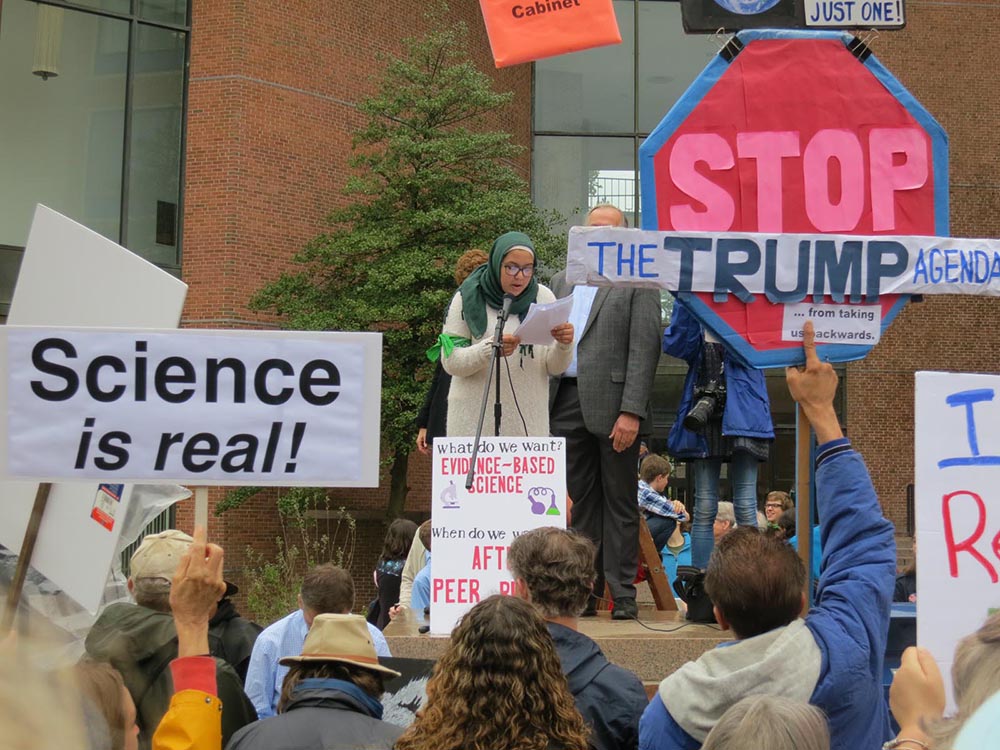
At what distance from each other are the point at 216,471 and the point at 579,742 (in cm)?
161

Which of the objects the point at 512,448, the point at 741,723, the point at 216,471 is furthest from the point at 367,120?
the point at 741,723

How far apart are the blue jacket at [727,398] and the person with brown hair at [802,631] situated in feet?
9.91

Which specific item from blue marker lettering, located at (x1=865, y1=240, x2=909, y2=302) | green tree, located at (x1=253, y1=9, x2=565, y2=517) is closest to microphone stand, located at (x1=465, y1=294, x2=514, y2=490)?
blue marker lettering, located at (x1=865, y1=240, x2=909, y2=302)

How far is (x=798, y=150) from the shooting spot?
4973mm

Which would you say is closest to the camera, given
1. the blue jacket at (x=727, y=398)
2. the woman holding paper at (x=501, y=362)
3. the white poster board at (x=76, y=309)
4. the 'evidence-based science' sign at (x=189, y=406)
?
the 'evidence-based science' sign at (x=189, y=406)

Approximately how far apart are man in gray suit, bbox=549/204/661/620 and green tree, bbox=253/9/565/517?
1465 cm

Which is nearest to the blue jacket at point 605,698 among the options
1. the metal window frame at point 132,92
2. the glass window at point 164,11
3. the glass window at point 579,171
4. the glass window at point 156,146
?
the metal window frame at point 132,92

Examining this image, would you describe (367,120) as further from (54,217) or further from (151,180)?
(54,217)

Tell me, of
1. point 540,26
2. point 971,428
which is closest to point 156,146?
point 540,26

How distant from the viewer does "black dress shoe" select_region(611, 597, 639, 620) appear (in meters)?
6.49

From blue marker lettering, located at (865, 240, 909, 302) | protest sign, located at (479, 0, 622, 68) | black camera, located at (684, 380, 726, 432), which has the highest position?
protest sign, located at (479, 0, 622, 68)

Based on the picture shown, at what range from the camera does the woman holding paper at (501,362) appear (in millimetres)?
6438

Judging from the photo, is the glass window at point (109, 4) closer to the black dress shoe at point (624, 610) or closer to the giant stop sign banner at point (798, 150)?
the black dress shoe at point (624, 610)

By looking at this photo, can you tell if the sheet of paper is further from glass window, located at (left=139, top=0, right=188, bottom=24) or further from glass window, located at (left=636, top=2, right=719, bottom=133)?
glass window, located at (left=636, top=2, right=719, bottom=133)
